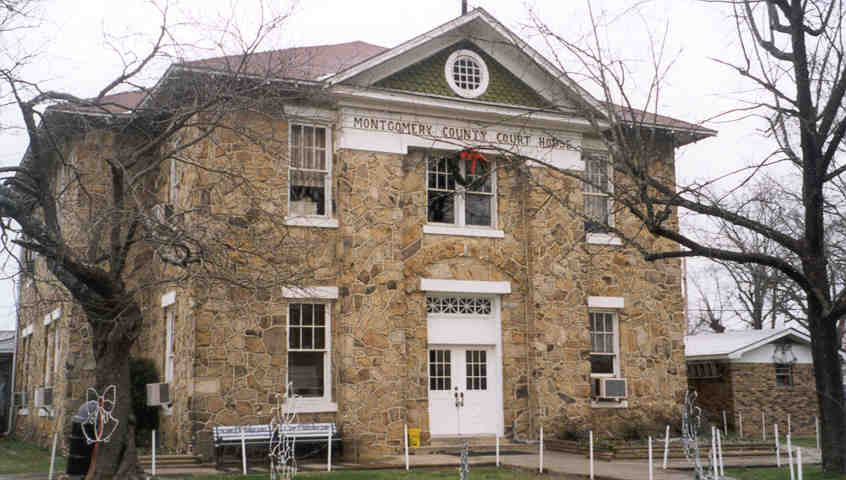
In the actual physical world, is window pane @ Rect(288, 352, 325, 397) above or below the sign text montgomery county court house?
below

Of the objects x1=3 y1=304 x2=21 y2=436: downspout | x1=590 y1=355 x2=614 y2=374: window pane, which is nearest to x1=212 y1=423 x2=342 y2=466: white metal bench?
x1=590 y1=355 x2=614 y2=374: window pane

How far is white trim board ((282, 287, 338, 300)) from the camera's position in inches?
717

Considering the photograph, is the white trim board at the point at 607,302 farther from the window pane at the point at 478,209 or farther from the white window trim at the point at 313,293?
the white window trim at the point at 313,293

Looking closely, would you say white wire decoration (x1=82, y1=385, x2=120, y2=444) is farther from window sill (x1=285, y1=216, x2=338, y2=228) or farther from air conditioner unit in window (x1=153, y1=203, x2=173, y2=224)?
window sill (x1=285, y1=216, x2=338, y2=228)

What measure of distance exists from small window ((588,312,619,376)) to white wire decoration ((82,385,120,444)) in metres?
12.1

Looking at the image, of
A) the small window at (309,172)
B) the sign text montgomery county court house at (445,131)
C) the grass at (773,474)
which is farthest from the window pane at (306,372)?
the grass at (773,474)

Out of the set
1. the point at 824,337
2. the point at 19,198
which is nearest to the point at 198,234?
the point at 19,198

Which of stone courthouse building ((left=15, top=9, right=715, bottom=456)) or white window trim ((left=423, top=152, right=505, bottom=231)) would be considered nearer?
stone courthouse building ((left=15, top=9, right=715, bottom=456))

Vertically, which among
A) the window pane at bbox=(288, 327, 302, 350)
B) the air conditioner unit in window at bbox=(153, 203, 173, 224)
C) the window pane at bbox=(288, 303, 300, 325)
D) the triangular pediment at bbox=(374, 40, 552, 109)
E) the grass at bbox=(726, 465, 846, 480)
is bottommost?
the grass at bbox=(726, 465, 846, 480)

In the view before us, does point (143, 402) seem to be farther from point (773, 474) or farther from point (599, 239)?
point (773, 474)

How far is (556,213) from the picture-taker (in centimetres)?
2181

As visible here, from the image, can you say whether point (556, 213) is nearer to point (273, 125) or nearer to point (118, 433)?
point (273, 125)

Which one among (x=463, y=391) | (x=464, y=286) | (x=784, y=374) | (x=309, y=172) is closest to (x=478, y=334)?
(x=464, y=286)

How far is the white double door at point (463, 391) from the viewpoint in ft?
66.5
